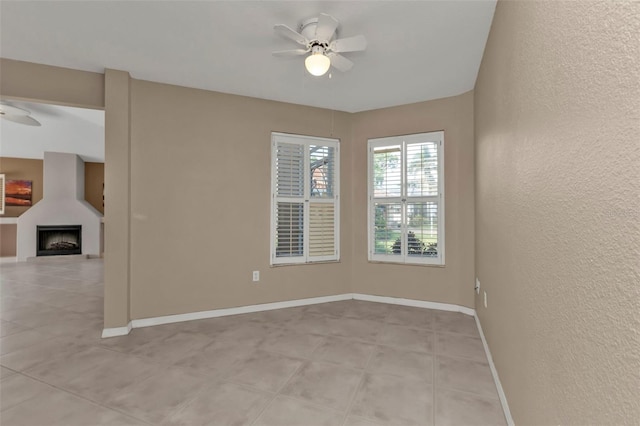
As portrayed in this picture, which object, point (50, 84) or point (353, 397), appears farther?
point (50, 84)

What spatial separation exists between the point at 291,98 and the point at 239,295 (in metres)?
2.46

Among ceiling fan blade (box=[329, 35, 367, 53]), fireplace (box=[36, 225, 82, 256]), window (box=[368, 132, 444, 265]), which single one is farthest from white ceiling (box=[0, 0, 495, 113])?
fireplace (box=[36, 225, 82, 256])

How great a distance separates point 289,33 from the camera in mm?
2096

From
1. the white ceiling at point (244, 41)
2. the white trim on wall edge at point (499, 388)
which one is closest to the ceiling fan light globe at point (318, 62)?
the white ceiling at point (244, 41)

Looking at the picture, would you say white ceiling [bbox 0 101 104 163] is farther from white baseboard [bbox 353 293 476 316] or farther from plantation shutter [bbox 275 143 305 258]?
white baseboard [bbox 353 293 476 316]

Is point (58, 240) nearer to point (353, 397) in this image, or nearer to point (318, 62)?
point (318, 62)

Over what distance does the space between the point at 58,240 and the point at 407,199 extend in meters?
8.88

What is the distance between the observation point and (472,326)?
303cm

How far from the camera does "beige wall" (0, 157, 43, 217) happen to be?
7613 millimetres

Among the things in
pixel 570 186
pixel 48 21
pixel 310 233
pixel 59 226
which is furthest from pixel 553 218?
pixel 59 226

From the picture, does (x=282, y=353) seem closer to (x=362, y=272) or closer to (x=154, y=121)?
(x=362, y=272)

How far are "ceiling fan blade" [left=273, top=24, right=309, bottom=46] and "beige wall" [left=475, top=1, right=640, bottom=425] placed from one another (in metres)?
1.32

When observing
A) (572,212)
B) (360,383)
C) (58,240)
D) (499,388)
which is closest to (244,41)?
(572,212)

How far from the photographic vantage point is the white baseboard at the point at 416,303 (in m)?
3.47
